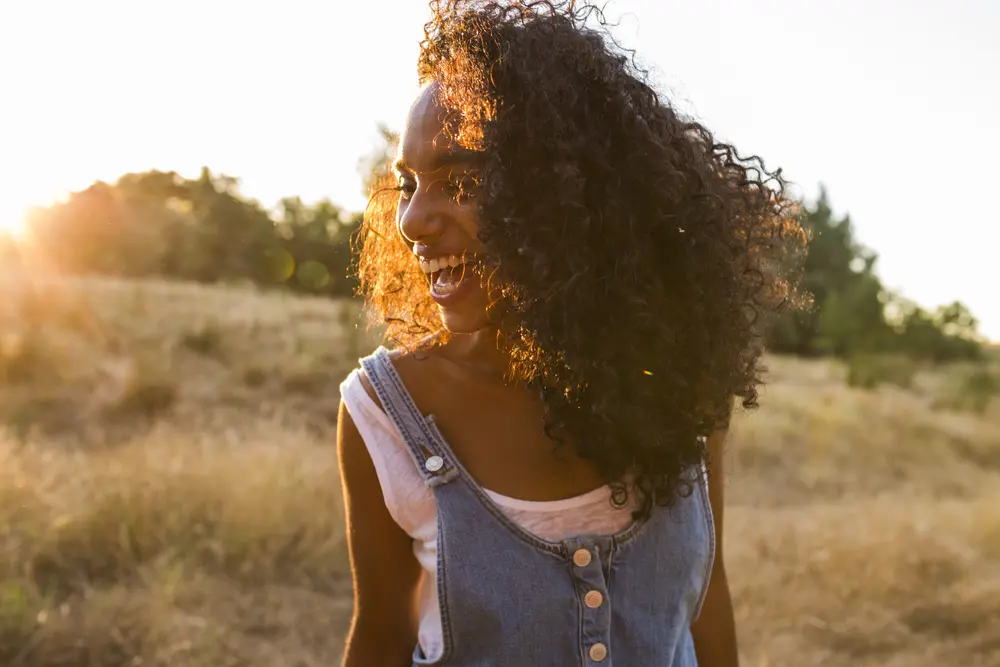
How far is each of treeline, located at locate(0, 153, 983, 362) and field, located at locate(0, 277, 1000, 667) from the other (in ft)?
4.22

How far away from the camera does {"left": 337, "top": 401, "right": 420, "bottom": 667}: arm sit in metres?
1.37

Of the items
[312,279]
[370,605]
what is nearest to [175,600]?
[370,605]

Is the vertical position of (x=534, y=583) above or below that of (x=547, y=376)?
below

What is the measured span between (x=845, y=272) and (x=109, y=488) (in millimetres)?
29828

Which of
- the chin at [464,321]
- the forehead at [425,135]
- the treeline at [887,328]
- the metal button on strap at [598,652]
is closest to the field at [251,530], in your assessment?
the metal button on strap at [598,652]

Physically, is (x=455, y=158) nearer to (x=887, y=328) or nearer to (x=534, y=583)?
(x=534, y=583)

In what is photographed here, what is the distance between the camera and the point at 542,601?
1283mm

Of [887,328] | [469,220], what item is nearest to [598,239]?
[469,220]

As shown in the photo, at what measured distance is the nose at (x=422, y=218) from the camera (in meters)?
1.36

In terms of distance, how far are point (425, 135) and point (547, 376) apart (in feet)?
1.53

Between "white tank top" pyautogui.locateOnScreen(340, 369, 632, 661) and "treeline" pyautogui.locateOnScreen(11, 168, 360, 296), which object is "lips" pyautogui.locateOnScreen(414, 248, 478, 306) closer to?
"white tank top" pyautogui.locateOnScreen(340, 369, 632, 661)

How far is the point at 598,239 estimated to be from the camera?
4.36 feet

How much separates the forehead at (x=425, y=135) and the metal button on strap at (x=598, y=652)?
33.2 inches

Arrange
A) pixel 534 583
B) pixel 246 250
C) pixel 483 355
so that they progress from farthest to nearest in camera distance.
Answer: pixel 246 250 → pixel 483 355 → pixel 534 583
